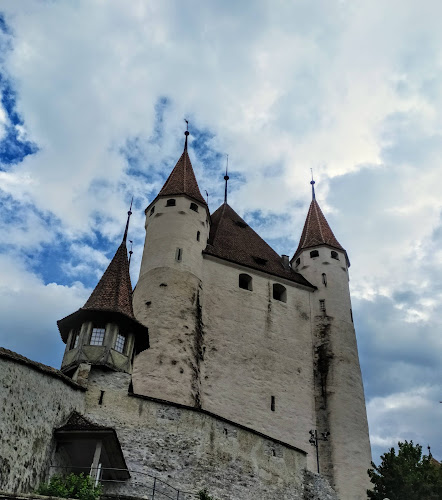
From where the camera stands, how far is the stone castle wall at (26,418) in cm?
1465

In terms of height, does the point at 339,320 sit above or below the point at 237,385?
above

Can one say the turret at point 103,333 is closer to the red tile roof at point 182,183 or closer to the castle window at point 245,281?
the castle window at point 245,281

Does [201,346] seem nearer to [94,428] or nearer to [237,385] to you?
[237,385]

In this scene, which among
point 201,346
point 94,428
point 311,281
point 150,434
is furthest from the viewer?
point 311,281

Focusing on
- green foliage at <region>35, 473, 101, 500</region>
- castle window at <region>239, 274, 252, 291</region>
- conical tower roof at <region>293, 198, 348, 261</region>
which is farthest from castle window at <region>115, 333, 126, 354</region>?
conical tower roof at <region>293, 198, 348, 261</region>

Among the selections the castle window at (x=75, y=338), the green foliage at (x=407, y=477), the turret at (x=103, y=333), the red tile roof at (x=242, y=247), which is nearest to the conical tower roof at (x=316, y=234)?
the red tile roof at (x=242, y=247)

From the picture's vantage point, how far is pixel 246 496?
2012cm

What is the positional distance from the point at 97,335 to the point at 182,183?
15190mm

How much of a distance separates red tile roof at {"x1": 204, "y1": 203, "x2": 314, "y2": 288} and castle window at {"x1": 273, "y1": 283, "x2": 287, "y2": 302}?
2.16 feet

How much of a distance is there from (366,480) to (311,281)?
1196cm

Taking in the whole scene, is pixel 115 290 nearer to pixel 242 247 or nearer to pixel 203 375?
pixel 203 375

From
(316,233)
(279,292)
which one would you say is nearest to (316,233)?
(316,233)

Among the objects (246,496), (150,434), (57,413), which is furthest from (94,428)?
(246,496)

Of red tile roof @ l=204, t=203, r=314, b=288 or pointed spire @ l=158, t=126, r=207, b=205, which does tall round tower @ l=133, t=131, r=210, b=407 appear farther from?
red tile roof @ l=204, t=203, r=314, b=288
